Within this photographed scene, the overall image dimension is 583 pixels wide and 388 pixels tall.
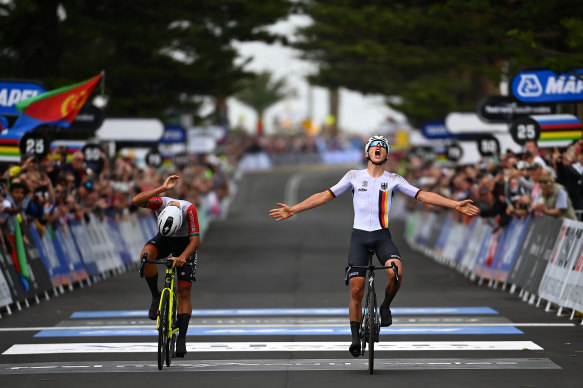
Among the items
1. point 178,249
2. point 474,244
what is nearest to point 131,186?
point 474,244

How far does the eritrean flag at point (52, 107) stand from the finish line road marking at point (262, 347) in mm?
9258

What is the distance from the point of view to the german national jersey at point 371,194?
12.6 m

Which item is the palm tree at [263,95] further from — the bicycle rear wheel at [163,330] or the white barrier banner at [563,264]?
the bicycle rear wheel at [163,330]

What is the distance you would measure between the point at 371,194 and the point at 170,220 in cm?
190

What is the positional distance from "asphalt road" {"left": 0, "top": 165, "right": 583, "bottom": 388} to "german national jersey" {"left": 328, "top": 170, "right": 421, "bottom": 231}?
53.6 inches

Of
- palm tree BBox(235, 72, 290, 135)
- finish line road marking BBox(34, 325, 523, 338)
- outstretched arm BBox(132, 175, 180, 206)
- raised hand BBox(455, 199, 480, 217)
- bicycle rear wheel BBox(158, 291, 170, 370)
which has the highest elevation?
outstretched arm BBox(132, 175, 180, 206)

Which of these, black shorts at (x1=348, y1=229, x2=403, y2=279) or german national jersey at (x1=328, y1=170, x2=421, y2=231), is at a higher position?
german national jersey at (x1=328, y1=170, x2=421, y2=231)

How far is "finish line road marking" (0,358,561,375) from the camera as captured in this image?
483 inches

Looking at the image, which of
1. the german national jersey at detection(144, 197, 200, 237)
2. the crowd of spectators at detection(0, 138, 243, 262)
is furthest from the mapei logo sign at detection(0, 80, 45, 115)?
the german national jersey at detection(144, 197, 200, 237)

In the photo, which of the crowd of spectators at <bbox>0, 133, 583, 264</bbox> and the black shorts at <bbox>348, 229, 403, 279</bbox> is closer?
the black shorts at <bbox>348, 229, 403, 279</bbox>

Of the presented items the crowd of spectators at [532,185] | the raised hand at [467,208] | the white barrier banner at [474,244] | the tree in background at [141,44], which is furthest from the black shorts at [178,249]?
the tree in background at [141,44]

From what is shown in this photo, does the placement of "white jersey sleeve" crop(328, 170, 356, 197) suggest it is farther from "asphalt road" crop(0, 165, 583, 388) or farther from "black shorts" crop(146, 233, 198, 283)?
"asphalt road" crop(0, 165, 583, 388)

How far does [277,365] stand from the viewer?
41.0 feet

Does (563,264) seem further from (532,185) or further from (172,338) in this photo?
(172,338)
